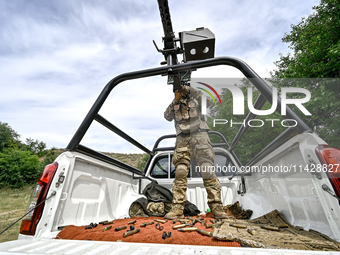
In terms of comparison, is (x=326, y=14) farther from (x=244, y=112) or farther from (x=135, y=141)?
(x=135, y=141)

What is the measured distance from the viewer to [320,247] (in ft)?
3.13

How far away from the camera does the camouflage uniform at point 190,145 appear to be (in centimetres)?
241

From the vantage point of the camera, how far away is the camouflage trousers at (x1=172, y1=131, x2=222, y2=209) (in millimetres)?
2379

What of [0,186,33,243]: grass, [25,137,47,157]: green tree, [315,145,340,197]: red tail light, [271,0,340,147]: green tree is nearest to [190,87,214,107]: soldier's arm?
[315,145,340,197]: red tail light

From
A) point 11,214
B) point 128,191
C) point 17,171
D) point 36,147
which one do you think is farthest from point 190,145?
point 36,147

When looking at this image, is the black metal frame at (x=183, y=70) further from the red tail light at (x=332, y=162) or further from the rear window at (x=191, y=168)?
the rear window at (x=191, y=168)

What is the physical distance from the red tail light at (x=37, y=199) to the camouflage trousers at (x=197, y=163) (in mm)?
1467

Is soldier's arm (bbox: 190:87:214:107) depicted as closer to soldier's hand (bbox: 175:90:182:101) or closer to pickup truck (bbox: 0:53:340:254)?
soldier's hand (bbox: 175:90:182:101)

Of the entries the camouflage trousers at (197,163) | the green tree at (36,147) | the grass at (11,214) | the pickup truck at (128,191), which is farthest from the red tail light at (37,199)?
the green tree at (36,147)

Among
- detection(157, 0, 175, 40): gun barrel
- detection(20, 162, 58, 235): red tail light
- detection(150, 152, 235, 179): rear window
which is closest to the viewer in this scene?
detection(20, 162, 58, 235): red tail light

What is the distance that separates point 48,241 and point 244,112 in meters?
2.13

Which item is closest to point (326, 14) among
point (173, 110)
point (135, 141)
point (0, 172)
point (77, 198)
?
point (173, 110)

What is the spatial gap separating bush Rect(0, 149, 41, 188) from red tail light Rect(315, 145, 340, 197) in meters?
21.2

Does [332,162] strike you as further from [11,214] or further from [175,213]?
[11,214]
